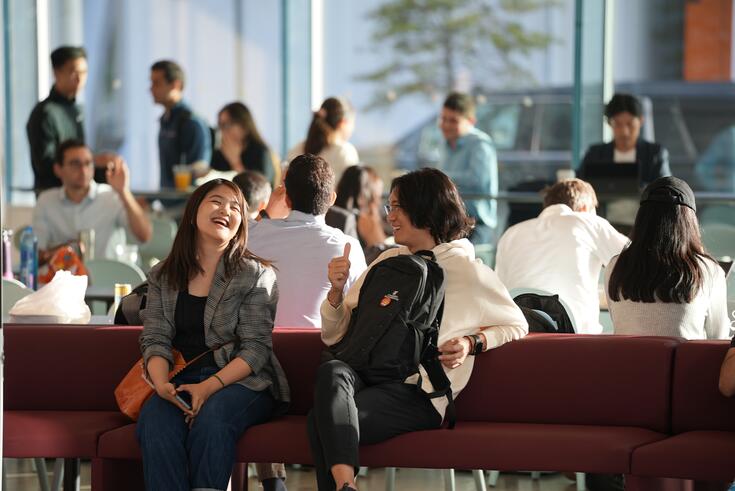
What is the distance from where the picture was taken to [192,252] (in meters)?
4.11

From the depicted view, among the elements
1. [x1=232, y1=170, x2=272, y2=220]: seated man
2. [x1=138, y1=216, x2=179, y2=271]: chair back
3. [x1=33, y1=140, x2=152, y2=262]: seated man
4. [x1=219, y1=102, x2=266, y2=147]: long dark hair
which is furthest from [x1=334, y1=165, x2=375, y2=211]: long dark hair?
[x1=138, y1=216, x2=179, y2=271]: chair back

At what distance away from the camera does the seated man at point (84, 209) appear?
22.9ft

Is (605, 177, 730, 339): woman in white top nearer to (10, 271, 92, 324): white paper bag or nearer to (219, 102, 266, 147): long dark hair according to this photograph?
(10, 271, 92, 324): white paper bag

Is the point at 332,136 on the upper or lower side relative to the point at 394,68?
lower

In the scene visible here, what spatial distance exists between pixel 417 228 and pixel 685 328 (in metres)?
0.96

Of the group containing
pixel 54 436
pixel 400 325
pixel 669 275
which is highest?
pixel 669 275

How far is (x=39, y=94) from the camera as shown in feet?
36.0

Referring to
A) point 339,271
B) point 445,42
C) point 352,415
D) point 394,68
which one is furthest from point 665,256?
point 445,42

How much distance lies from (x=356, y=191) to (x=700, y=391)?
2.78m

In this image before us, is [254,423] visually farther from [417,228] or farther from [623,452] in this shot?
[623,452]

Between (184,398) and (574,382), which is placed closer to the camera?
(184,398)

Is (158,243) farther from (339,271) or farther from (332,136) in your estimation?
(339,271)

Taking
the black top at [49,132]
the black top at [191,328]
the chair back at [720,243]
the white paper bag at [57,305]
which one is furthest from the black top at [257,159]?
the black top at [191,328]

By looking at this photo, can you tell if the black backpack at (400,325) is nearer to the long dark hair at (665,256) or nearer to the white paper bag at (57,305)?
the long dark hair at (665,256)
